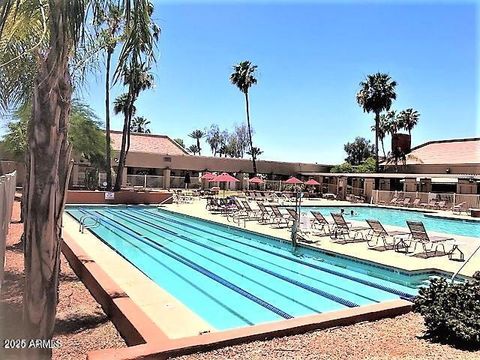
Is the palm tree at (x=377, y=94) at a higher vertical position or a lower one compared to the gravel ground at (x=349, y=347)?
higher

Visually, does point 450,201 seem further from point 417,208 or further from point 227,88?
point 227,88

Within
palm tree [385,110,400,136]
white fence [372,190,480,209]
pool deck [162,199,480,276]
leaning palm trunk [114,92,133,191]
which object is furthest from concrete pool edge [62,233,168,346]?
palm tree [385,110,400,136]

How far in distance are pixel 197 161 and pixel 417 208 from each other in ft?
65.6

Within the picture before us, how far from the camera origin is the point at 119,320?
551 centimetres

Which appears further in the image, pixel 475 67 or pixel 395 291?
pixel 395 291

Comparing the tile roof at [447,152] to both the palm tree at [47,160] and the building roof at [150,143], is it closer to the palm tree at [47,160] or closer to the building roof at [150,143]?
the building roof at [150,143]

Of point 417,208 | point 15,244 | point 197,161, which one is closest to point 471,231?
point 417,208

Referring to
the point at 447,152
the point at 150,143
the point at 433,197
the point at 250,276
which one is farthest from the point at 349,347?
the point at 150,143

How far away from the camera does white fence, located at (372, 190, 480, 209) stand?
2822 centimetres

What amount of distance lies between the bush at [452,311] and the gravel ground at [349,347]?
16cm

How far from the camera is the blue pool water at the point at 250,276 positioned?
8092 millimetres

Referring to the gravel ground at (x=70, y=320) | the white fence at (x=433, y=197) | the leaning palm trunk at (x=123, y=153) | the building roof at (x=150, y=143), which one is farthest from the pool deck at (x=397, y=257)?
the building roof at (x=150, y=143)

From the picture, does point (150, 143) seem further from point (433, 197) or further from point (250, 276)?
point (250, 276)

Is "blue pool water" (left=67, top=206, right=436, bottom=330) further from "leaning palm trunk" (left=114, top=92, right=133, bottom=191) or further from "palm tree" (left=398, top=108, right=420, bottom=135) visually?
"palm tree" (left=398, top=108, right=420, bottom=135)
